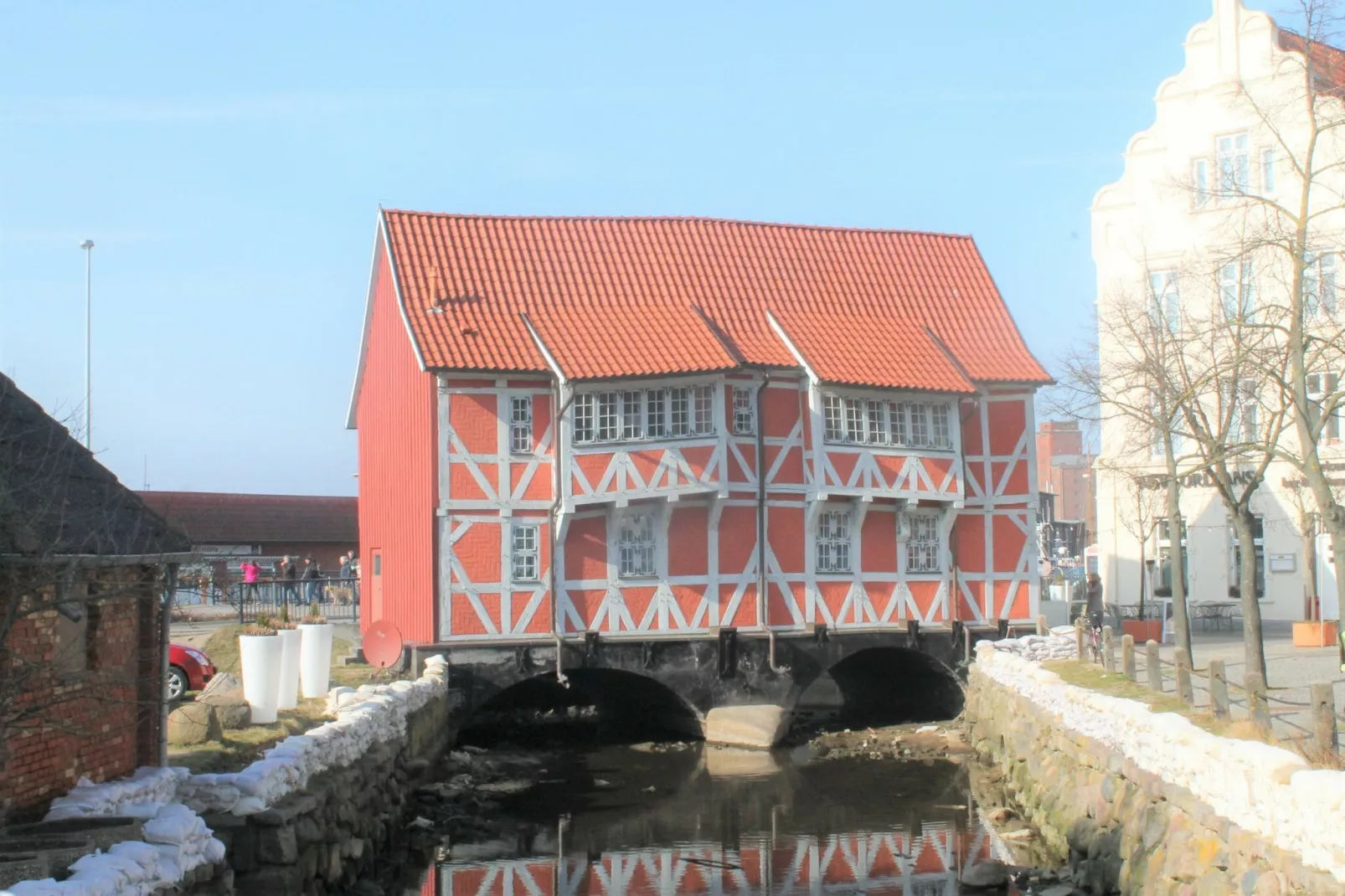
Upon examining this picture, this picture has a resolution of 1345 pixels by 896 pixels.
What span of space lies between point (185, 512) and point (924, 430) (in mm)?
24839

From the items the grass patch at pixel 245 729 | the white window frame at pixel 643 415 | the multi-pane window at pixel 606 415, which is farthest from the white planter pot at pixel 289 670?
the multi-pane window at pixel 606 415

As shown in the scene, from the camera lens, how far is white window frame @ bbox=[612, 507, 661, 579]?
27344 mm

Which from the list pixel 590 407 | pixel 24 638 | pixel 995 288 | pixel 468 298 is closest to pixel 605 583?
pixel 590 407

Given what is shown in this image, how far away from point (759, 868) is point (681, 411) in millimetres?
10627

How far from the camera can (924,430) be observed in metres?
29.2

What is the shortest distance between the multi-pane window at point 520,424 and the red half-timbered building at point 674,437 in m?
0.04

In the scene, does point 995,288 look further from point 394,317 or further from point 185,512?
point 185,512

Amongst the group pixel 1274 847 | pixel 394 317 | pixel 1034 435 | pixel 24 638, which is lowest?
pixel 1274 847

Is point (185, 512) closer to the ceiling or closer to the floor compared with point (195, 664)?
closer to the ceiling

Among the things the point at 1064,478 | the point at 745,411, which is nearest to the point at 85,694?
the point at 745,411

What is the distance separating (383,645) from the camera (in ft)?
80.8

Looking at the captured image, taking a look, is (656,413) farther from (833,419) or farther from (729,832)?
(729,832)

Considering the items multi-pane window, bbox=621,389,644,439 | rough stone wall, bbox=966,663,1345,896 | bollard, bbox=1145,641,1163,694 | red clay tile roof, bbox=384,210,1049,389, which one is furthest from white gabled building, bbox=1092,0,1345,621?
bollard, bbox=1145,641,1163,694

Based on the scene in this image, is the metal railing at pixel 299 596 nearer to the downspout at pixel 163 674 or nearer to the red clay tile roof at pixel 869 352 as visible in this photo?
the red clay tile roof at pixel 869 352
